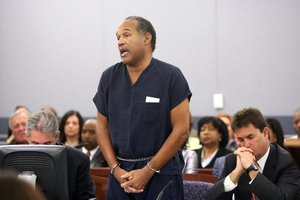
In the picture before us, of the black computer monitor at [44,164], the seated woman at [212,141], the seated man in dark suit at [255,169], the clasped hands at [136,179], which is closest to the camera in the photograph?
the black computer monitor at [44,164]

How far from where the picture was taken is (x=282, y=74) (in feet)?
27.1

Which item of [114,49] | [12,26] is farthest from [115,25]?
[12,26]

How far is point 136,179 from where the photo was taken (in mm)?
2664

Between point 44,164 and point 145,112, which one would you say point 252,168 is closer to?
point 145,112

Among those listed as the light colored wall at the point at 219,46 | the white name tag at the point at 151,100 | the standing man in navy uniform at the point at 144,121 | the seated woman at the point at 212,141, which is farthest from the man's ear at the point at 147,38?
the light colored wall at the point at 219,46

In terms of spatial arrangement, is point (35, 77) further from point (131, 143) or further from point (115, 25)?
→ point (131, 143)

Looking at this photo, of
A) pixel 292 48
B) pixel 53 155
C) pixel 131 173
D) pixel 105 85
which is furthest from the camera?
pixel 292 48

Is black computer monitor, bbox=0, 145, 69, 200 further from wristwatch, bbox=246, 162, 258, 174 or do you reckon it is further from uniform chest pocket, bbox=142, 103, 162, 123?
wristwatch, bbox=246, 162, 258, 174

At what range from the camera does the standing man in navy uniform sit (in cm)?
270

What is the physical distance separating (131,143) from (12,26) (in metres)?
6.36

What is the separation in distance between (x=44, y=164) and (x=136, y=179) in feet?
2.09

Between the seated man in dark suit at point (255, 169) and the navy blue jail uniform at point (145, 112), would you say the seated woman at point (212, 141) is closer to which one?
the seated man in dark suit at point (255, 169)

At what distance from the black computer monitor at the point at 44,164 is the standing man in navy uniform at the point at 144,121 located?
0.58 m

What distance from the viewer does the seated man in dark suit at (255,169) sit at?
294cm
